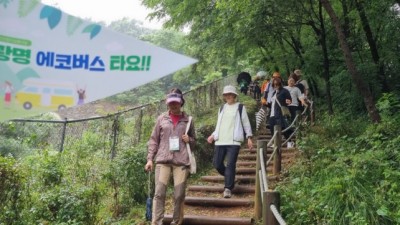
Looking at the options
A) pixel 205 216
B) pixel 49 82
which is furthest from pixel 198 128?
pixel 49 82

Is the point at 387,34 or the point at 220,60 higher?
the point at 220,60

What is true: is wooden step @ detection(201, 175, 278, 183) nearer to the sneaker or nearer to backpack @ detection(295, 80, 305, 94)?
the sneaker

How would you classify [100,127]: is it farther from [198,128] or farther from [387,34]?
[387,34]

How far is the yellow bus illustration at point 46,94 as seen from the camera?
1.64 m

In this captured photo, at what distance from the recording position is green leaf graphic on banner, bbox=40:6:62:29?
1637 millimetres

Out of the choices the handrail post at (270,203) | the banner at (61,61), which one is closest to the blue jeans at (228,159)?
the handrail post at (270,203)

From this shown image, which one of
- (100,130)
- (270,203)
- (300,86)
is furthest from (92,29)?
(300,86)

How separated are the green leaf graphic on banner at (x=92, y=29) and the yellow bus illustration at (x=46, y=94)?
221mm

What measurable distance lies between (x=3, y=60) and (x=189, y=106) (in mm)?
11174

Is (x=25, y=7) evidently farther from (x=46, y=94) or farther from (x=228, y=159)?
(x=228, y=159)

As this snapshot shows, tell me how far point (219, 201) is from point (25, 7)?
509 centimetres

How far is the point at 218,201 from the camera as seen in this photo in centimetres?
628

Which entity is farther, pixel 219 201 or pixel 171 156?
pixel 219 201

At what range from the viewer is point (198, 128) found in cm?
983
